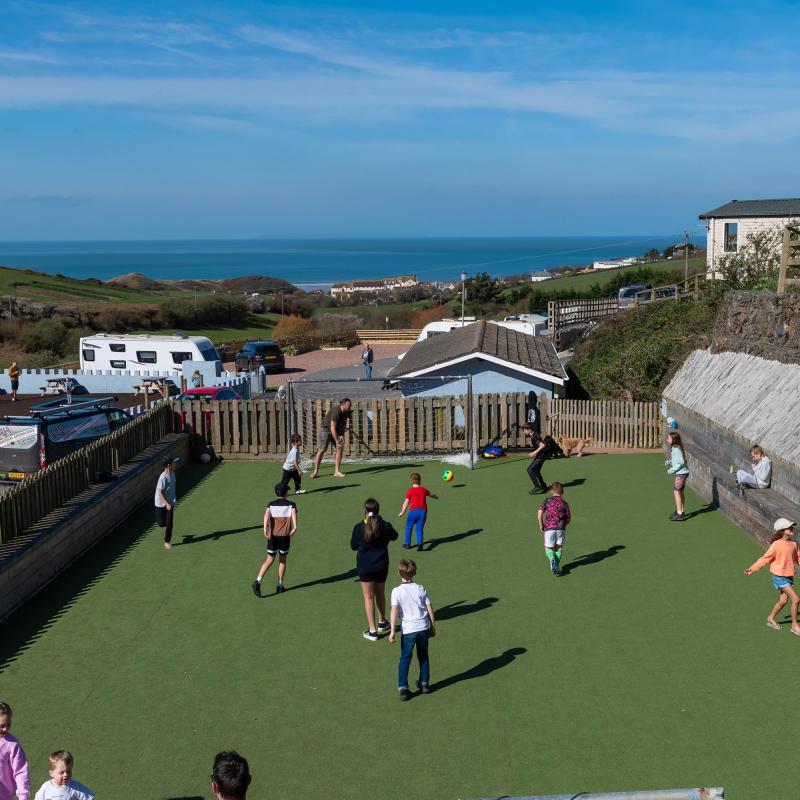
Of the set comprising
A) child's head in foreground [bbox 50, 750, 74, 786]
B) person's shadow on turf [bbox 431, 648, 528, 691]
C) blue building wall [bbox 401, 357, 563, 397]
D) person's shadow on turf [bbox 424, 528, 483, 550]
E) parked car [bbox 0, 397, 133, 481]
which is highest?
blue building wall [bbox 401, 357, 563, 397]

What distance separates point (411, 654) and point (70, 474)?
28.2 feet

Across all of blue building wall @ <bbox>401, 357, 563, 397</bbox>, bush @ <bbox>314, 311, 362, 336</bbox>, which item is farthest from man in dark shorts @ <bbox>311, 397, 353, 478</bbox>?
bush @ <bbox>314, 311, 362, 336</bbox>

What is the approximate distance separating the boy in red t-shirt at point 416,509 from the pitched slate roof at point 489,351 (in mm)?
10041

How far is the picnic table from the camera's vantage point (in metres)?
36.1

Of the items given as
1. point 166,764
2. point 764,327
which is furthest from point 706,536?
point 166,764

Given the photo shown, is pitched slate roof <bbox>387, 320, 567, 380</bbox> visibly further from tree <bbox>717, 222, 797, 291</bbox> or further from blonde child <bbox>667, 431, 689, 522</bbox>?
tree <bbox>717, 222, 797, 291</bbox>

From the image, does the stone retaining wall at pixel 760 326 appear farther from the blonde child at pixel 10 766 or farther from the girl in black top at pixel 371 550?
the blonde child at pixel 10 766

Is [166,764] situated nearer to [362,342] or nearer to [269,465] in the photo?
[269,465]

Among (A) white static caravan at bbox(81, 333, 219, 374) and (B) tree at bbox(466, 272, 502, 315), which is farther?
(B) tree at bbox(466, 272, 502, 315)

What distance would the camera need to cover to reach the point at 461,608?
13094 mm

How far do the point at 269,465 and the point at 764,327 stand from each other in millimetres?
11701

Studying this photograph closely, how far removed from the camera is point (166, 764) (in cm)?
902

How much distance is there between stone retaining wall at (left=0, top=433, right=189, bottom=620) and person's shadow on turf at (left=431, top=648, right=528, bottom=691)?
6.05 m

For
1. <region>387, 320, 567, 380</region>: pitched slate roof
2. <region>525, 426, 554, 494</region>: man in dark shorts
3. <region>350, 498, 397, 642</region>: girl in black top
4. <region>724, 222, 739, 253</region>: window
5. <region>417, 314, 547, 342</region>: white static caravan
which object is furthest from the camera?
<region>724, 222, 739, 253</region>: window
